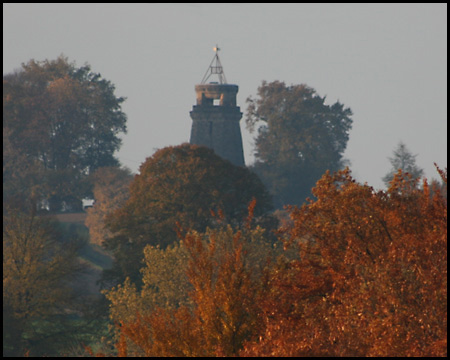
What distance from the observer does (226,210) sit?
57.3m

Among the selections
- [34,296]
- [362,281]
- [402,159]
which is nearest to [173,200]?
[34,296]

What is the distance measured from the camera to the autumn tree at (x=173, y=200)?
180 feet

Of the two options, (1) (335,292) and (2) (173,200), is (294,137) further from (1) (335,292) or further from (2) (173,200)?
(1) (335,292)

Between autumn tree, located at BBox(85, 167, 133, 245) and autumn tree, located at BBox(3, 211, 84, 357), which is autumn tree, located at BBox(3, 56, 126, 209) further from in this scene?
Result: autumn tree, located at BBox(3, 211, 84, 357)

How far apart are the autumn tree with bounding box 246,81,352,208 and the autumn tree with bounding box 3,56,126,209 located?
16.0 m

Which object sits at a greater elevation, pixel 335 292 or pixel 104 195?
pixel 104 195

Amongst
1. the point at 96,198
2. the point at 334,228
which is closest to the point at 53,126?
the point at 96,198

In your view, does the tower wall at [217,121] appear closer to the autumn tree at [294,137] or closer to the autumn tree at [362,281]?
the autumn tree at [294,137]

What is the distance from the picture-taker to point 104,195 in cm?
9012

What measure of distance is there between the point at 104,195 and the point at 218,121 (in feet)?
53.9

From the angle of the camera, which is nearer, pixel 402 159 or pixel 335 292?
pixel 335 292

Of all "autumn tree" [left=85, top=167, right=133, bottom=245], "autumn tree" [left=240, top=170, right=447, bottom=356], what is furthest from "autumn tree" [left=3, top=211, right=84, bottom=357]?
"autumn tree" [left=85, top=167, right=133, bottom=245]

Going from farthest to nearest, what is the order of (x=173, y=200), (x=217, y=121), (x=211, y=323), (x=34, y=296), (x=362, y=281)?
(x=217, y=121), (x=173, y=200), (x=34, y=296), (x=362, y=281), (x=211, y=323)

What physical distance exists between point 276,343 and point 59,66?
87.4 metres
